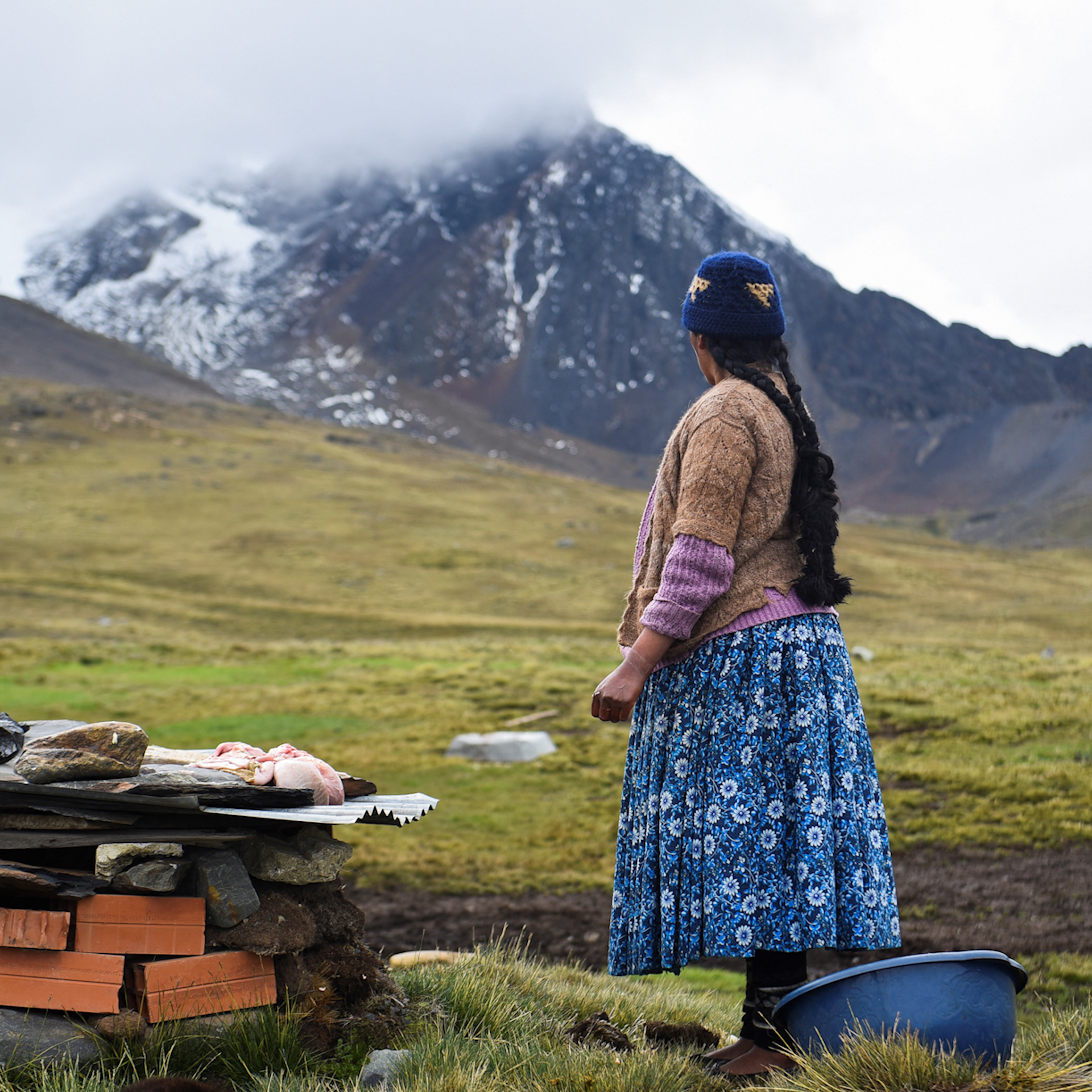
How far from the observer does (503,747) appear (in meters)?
15.3

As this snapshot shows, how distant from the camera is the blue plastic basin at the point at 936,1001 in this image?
312cm

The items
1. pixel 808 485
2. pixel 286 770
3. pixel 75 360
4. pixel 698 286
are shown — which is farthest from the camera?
pixel 75 360

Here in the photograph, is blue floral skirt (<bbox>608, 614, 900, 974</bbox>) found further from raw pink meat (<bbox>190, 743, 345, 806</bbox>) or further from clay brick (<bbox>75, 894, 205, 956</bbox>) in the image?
clay brick (<bbox>75, 894, 205, 956</bbox>)

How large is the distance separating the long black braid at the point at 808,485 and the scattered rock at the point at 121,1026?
8.76 feet

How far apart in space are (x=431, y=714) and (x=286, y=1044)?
600 inches

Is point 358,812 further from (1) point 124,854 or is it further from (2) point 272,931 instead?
(1) point 124,854

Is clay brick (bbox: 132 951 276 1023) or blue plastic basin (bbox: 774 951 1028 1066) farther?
clay brick (bbox: 132 951 276 1023)

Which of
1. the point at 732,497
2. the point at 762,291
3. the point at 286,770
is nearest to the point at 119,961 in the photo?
the point at 286,770

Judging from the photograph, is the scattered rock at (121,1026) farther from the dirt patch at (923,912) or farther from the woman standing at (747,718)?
the dirt patch at (923,912)

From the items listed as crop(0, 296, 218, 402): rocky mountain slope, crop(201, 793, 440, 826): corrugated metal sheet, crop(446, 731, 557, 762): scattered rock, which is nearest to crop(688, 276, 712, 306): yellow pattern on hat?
crop(201, 793, 440, 826): corrugated metal sheet

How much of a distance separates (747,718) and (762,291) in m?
1.57

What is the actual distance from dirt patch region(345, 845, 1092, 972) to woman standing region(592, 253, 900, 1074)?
3.75 metres

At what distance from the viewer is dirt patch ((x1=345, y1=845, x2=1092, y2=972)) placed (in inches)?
294

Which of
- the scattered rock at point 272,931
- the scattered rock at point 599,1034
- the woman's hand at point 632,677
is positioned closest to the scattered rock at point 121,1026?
the scattered rock at point 272,931
